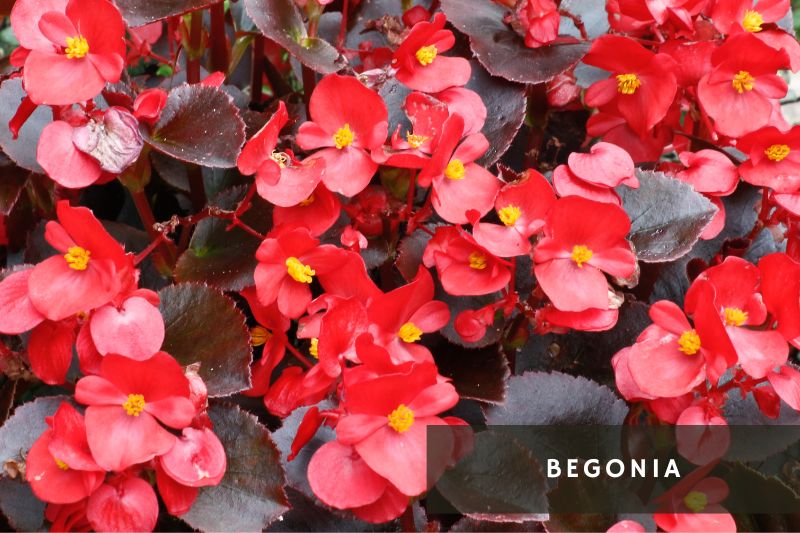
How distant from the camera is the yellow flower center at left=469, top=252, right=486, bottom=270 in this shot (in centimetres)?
68

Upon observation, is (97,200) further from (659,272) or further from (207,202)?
(659,272)

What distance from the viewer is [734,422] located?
2.44 feet

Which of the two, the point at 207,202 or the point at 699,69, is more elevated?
the point at 699,69

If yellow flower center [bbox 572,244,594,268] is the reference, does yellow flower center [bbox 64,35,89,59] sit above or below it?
above

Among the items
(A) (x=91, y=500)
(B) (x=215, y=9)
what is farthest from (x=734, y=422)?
(B) (x=215, y=9)

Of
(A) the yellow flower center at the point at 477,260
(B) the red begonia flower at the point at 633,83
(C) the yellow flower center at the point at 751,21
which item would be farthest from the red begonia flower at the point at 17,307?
(C) the yellow flower center at the point at 751,21

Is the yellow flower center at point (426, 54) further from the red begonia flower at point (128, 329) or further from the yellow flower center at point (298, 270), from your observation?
the red begonia flower at point (128, 329)

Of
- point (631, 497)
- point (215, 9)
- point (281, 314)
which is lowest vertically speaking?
point (631, 497)

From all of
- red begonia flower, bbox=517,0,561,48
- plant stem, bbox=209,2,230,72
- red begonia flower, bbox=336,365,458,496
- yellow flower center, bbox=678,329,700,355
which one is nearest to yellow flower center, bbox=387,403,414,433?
red begonia flower, bbox=336,365,458,496

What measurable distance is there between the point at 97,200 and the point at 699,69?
670 mm

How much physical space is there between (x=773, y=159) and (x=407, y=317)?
39 cm

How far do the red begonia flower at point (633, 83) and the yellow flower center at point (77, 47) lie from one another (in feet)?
1.49

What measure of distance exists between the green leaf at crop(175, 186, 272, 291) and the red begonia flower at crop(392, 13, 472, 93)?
Result: 181 mm

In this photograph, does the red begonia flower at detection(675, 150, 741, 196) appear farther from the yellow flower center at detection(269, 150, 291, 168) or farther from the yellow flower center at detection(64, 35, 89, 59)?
the yellow flower center at detection(64, 35, 89, 59)
